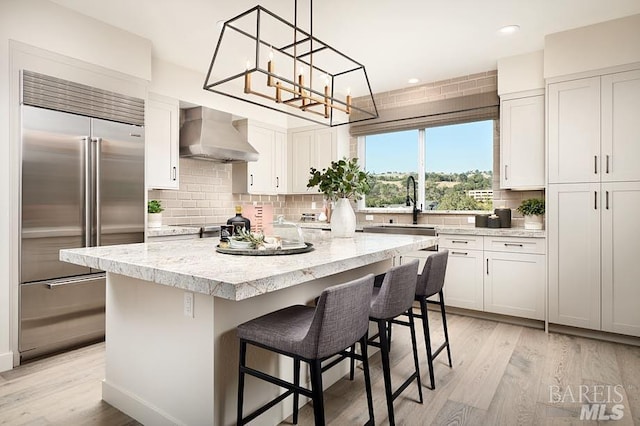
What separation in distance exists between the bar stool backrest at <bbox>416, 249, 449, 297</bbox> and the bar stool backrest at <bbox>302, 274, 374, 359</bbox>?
88 centimetres

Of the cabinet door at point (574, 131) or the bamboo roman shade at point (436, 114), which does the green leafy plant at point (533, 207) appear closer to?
the cabinet door at point (574, 131)

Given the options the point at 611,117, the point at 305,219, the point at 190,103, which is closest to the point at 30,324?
the point at 190,103

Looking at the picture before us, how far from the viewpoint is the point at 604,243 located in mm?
3277

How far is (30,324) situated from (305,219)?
143 inches

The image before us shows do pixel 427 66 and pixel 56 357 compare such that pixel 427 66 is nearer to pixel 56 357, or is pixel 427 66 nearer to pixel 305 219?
pixel 305 219

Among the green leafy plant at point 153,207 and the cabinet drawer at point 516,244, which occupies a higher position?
A: the green leafy plant at point 153,207

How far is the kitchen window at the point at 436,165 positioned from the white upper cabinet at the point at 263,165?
126 centimetres

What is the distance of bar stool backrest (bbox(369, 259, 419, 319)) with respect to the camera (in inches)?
Result: 77.4

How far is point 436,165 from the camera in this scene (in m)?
4.88

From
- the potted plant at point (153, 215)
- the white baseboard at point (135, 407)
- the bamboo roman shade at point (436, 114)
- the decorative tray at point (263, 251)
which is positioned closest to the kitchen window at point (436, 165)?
the bamboo roman shade at point (436, 114)

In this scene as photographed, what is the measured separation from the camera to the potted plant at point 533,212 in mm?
3811

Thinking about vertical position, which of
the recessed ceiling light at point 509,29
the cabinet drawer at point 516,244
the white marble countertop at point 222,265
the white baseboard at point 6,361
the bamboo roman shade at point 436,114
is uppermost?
the recessed ceiling light at point 509,29

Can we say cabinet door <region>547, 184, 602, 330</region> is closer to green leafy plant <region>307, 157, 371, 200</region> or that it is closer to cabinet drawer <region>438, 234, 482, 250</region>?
cabinet drawer <region>438, 234, 482, 250</region>

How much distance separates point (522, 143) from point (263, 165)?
3.25 meters
